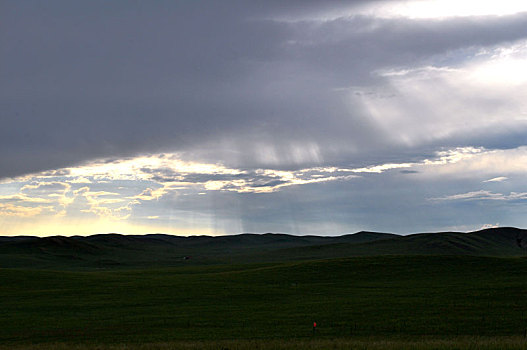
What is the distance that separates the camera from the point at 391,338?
27.6m

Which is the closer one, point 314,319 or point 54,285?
point 314,319

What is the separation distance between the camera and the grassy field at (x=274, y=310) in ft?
94.6

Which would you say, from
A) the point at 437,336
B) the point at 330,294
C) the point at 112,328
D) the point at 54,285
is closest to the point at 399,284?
the point at 330,294

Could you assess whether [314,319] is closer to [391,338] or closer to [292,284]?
[391,338]

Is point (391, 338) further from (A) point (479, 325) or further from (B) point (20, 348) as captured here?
(B) point (20, 348)

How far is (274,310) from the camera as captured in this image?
40.7m

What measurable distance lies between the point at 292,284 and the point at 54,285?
32.0 meters

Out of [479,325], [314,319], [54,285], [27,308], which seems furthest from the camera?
[54,285]

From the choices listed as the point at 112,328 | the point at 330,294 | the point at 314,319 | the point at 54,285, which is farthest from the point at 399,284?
the point at 54,285

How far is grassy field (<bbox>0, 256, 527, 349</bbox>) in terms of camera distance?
94.6 feet

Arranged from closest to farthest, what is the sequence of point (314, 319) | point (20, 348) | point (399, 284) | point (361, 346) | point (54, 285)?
point (361, 346) → point (20, 348) → point (314, 319) → point (399, 284) → point (54, 285)

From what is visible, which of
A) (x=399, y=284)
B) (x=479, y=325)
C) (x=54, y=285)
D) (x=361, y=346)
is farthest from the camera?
(x=54, y=285)

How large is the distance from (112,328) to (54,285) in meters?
39.6

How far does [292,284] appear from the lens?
212 feet
